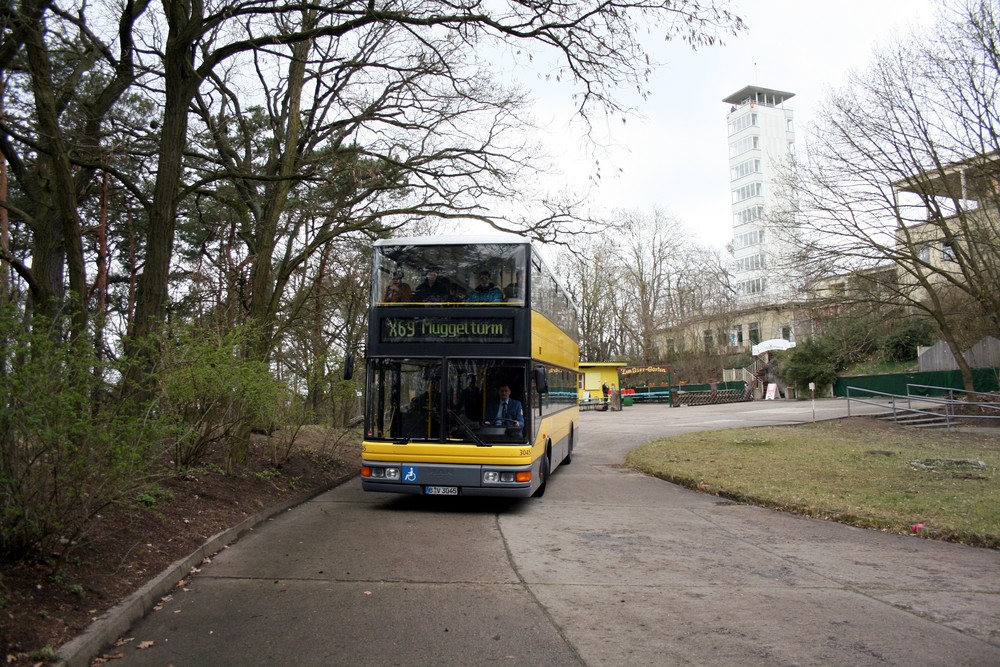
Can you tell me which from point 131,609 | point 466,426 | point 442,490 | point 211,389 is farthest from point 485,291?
point 131,609

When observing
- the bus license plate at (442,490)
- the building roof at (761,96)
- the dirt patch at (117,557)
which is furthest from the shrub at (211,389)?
the building roof at (761,96)

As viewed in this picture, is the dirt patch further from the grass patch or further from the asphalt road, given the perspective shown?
the grass patch

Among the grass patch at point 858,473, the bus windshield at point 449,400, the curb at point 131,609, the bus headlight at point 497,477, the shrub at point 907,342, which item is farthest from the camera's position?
the shrub at point 907,342

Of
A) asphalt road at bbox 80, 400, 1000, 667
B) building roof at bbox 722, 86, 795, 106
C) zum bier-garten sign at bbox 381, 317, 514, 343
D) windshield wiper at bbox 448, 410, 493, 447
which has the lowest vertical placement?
asphalt road at bbox 80, 400, 1000, 667

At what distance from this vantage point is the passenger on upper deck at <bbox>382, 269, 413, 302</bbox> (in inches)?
423

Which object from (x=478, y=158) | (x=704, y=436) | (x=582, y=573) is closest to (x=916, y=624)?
(x=582, y=573)

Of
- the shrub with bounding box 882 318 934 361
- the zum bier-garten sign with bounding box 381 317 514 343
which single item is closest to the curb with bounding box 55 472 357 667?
the zum bier-garten sign with bounding box 381 317 514 343

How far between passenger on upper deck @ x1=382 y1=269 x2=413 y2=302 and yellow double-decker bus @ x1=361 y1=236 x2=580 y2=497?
0.01 meters

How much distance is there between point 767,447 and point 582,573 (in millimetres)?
13416

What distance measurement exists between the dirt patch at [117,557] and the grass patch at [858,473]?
26.1 ft

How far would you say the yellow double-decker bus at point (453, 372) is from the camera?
34.3ft

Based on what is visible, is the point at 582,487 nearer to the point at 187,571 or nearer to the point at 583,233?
the point at 583,233

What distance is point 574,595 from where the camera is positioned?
6.29 meters

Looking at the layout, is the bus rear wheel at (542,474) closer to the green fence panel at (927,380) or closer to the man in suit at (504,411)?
the man in suit at (504,411)
